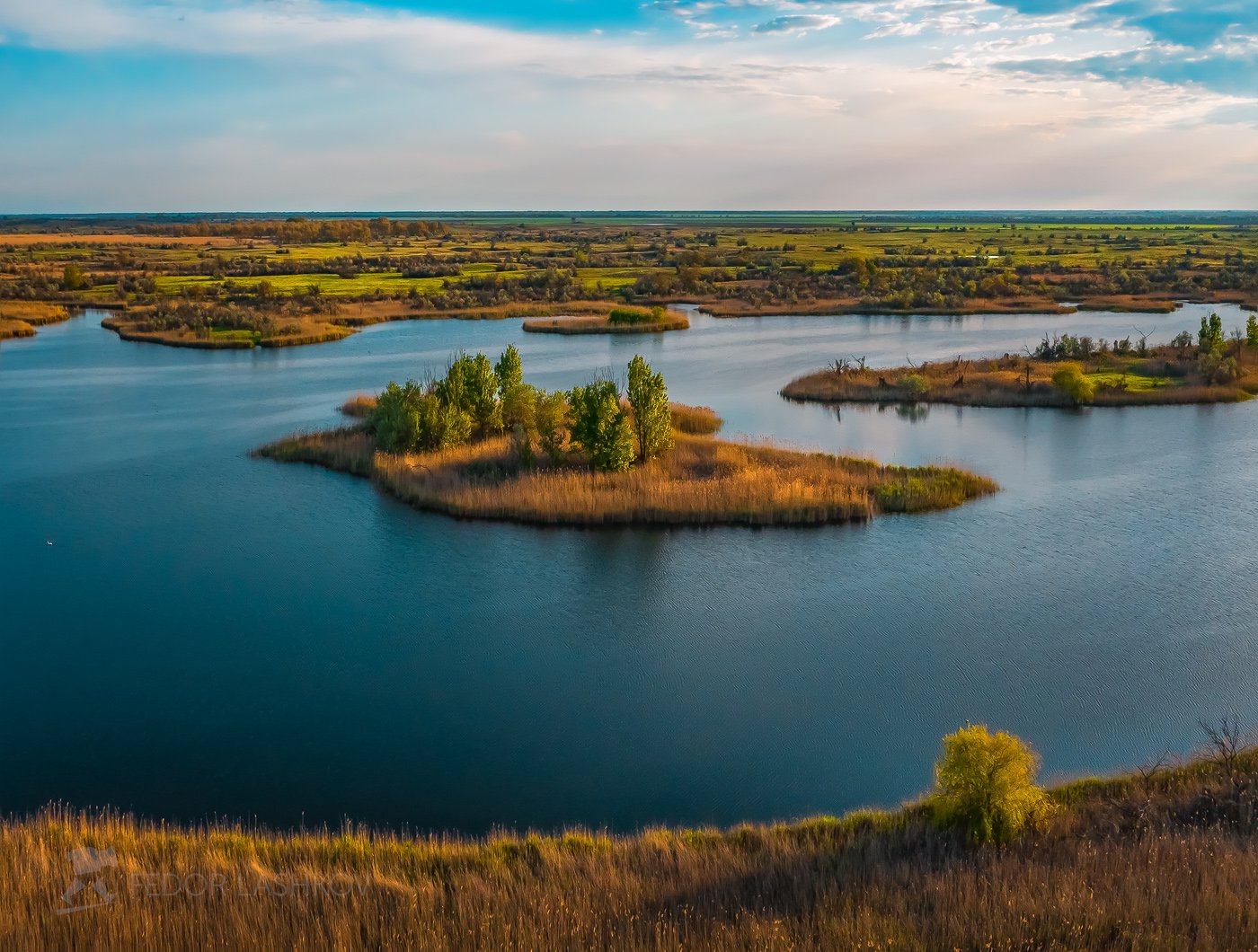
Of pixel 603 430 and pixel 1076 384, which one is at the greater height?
pixel 1076 384

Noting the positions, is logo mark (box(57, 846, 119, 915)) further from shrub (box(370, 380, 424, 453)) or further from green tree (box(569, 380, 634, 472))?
shrub (box(370, 380, 424, 453))

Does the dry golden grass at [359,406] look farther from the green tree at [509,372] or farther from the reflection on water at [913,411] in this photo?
the reflection on water at [913,411]

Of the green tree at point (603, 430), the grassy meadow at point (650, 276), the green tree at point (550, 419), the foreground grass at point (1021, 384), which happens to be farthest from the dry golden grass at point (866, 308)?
the green tree at point (603, 430)

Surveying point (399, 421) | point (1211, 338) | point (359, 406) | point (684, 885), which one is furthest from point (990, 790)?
point (1211, 338)

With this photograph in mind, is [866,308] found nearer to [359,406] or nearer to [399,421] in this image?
[359,406]

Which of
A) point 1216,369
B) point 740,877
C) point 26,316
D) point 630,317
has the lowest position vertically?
point 740,877

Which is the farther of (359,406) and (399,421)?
(359,406)

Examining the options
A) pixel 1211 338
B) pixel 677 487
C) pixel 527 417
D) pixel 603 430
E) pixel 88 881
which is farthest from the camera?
pixel 1211 338
